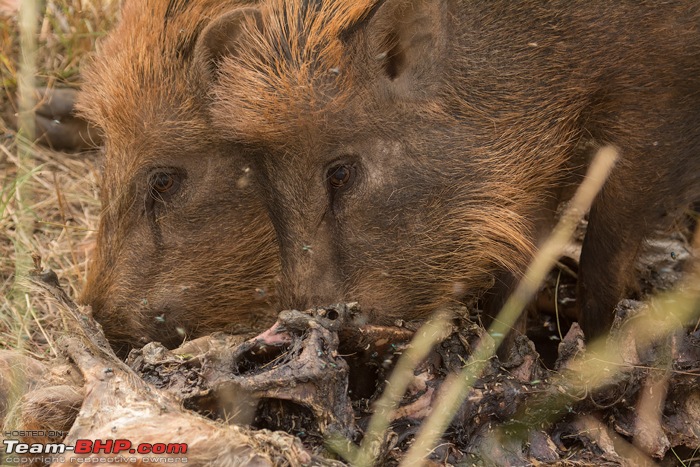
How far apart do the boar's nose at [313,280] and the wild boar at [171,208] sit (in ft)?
1.82

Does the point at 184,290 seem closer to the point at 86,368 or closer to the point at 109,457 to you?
the point at 86,368

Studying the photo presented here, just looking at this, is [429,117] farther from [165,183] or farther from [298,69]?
[165,183]

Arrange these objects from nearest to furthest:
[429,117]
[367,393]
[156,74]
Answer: [367,393] → [429,117] → [156,74]

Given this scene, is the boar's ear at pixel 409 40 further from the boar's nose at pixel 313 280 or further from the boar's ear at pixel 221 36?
the boar's nose at pixel 313 280

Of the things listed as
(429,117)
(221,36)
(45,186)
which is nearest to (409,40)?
(429,117)

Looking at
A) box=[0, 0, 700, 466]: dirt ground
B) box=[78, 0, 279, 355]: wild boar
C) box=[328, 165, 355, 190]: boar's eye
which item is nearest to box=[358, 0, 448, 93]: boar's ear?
box=[328, 165, 355, 190]: boar's eye

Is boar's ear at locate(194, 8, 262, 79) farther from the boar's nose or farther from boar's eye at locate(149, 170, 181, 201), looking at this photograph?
the boar's nose

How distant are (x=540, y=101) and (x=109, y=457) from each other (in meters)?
2.51

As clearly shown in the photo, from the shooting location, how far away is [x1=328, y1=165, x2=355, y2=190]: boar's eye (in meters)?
4.15

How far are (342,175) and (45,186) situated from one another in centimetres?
281

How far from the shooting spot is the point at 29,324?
4910 mm

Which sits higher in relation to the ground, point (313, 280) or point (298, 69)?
point (298, 69)

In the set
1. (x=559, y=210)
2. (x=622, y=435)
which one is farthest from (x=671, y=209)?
(x=622, y=435)

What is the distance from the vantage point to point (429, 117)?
163 inches
